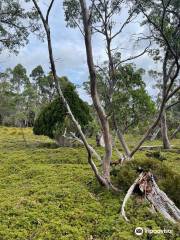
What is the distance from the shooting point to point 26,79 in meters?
61.2

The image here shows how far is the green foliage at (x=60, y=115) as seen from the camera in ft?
64.9

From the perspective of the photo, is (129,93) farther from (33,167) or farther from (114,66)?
(33,167)

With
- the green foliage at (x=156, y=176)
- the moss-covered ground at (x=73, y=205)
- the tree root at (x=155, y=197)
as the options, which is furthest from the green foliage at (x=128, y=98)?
the tree root at (x=155, y=197)

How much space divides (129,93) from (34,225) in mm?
11663

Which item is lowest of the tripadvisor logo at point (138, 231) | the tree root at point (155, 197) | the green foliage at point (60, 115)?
the tripadvisor logo at point (138, 231)

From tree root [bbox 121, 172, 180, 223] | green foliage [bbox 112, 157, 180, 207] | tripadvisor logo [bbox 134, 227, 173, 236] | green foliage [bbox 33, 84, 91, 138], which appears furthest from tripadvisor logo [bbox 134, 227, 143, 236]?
green foliage [bbox 33, 84, 91, 138]

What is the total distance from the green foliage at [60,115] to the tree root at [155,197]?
10.1 metres

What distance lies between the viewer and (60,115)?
778 inches

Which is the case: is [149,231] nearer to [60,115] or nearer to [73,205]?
[73,205]

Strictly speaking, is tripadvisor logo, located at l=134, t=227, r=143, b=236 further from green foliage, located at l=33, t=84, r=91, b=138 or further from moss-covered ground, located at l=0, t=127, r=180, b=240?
green foliage, located at l=33, t=84, r=91, b=138

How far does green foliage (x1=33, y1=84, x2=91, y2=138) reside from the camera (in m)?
19.8

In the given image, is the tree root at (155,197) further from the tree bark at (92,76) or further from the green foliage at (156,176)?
the tree bark at (92,76)

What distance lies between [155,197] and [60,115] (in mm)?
11076

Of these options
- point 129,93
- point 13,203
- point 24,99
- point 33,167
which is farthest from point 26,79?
point 13,203
